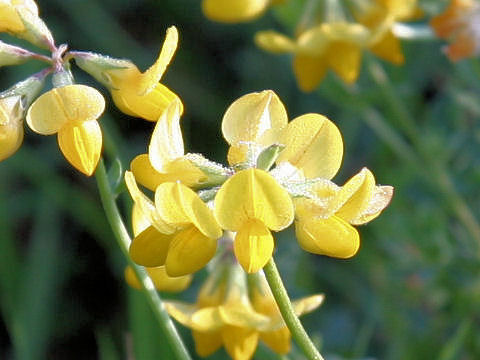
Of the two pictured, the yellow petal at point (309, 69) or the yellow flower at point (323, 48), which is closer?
the yellow flower at point (323, 48)

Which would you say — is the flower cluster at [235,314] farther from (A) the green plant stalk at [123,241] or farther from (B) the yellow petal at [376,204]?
(B) the yellow petal at [376,204]

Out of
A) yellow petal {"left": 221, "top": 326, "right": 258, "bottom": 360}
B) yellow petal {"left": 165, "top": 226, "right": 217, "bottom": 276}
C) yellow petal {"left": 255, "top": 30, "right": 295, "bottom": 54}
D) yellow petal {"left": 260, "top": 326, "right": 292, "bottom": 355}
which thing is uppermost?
yellow petal {"left": 165, "top": 226, "right": 217, "bottom": 276}

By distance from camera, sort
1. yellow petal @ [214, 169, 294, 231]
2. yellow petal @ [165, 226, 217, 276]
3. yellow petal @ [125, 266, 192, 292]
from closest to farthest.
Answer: yellow petal @ [214, 169, 294, 231] → yellow petal @ [165, 226, 217, 276] → yellow petal @ [125, 266, 192, 292]

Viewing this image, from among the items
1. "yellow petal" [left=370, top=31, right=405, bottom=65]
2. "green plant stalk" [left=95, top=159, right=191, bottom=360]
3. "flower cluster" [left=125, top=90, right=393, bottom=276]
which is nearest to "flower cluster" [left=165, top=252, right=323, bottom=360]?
"green plant stalk" [left=95, top=159, right=191, bottom=360]

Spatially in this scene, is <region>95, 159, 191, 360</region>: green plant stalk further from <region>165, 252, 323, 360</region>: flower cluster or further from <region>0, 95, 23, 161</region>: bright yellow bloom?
<region>165, 252, 323, 360</region>: flower cluster

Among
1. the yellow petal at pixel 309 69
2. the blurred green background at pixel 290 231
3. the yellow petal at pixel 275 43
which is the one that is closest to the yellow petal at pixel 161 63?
the blurred green background at pixel 290 231

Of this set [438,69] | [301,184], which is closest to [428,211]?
[438,69]
